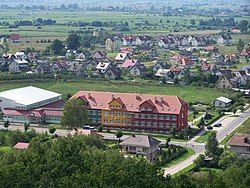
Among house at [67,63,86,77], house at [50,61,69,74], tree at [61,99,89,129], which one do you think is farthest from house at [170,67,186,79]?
tree at [61,99,89,129]

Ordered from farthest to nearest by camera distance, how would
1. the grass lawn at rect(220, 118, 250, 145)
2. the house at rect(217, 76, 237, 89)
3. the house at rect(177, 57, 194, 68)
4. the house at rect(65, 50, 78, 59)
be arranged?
the house at rect(65, 50, 78, 59) < the house at rect(177, 57, 194, 68) < the house at rect(217, 76, 237, 89) < the grass lawn at rect(220, 118, 250, 145)

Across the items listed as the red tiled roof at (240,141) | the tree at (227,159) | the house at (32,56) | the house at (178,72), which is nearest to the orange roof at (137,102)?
the red tiled roof at (240,141)

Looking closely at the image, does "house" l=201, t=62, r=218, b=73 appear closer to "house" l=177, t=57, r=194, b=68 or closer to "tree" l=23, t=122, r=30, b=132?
"house" l=177, t=57, r=194, b=68

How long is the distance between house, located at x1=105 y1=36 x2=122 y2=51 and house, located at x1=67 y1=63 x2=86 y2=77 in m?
5.45

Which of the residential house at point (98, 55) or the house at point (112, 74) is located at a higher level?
the house at point (112, 74)

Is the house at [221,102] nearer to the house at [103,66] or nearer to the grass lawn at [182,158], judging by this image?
the grass lawn at [182,158]

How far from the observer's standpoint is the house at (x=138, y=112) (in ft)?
33.8

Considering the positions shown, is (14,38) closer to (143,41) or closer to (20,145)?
(143,41)

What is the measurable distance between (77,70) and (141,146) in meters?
7.53

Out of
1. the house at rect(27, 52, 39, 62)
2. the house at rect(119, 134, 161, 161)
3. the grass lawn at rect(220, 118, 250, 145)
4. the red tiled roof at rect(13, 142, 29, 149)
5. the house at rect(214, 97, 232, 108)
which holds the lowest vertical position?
the house at rect(27, 52, 39, 62)

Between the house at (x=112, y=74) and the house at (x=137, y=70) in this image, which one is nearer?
the house at (x=112, y=74)

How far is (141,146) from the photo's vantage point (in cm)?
866

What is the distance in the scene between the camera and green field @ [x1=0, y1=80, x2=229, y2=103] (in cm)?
1330

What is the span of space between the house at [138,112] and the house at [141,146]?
1.43 m
